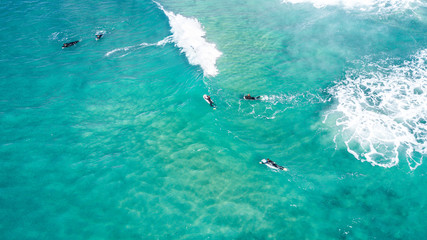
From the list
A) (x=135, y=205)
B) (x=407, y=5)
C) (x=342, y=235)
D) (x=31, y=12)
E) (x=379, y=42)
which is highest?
(x=31, y=12)

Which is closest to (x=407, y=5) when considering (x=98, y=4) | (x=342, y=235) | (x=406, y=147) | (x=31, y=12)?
(x=406, y=147)

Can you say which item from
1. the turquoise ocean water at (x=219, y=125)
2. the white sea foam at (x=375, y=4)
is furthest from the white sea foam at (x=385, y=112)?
the white sea foam at (x=375, y=4)

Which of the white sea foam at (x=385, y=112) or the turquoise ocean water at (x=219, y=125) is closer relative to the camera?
the turquoise ocean water at (x=219, y=125)

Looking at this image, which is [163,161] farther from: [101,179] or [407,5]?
[407,5]

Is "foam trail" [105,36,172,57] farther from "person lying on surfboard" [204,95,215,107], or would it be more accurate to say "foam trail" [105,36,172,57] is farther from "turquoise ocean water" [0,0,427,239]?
"person lying on surfboard" [204,95,215,107]

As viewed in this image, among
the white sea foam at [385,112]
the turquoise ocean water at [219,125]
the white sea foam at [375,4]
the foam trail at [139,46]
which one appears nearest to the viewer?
the turquoise ocean water at [219,125]

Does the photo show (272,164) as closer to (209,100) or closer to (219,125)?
(219,125)

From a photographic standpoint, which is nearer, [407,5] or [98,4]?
[407,5]

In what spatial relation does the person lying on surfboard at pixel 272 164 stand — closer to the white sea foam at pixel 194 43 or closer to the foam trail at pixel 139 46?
the white sea foam at pixel 194 43
